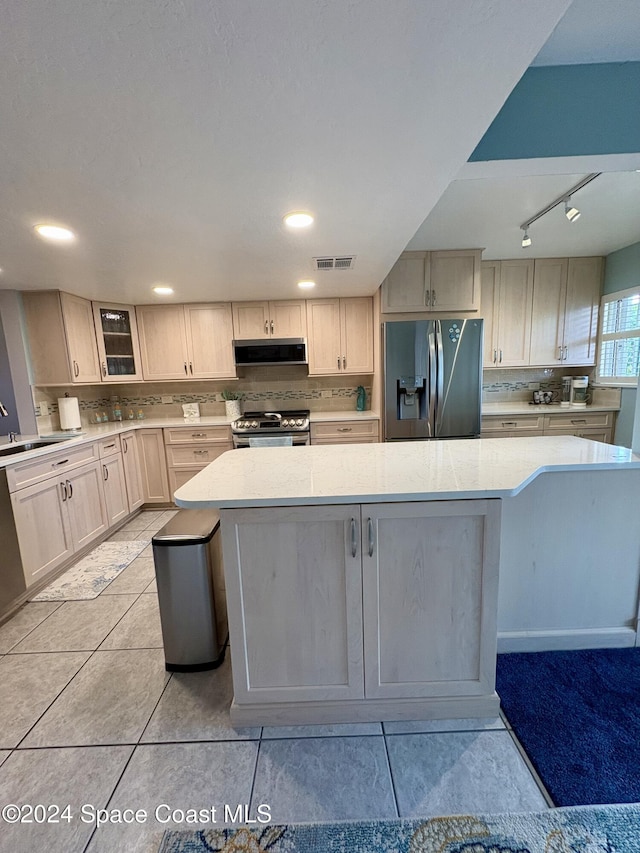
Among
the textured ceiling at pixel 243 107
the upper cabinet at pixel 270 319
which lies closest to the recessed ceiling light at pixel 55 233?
the textured ceiling at pixel 243 107

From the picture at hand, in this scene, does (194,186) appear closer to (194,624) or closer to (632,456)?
(194,624)

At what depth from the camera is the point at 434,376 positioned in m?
3.37

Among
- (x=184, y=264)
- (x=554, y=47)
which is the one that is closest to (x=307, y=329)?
(x=184, y=264)

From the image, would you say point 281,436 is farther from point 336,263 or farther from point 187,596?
point 187,596

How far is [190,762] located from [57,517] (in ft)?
A: 6.75

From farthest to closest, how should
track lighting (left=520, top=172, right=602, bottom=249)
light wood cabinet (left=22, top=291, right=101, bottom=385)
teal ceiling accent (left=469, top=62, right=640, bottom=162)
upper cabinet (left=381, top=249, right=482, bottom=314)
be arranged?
upper cabinet (left=381, top=249, right=482, bottom=314)
light wood cabinet (left=22, top=291, right=101, bottom=385)
track lighting (left=520, top=172, right=602, bottom=249)
teal ceiling accent (left=469, top=62, right=640, bottom=162)

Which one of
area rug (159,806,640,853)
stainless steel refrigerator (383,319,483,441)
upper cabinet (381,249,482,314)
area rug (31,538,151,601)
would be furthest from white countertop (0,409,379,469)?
area rug (159,806,640,853)

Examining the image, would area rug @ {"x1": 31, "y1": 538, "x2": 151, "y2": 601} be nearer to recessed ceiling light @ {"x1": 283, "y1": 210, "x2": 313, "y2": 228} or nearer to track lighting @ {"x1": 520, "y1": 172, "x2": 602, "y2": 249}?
recessed ceiling light @ {"x1": 283, "y1": 210, "x2": 313, "y2": 228}

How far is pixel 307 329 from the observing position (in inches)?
157

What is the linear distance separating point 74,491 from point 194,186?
247 cm

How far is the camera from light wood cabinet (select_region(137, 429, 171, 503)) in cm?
382

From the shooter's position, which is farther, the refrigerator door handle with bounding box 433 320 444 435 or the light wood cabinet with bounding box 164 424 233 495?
the light wood cabinet with bounding box 164 424 233 495

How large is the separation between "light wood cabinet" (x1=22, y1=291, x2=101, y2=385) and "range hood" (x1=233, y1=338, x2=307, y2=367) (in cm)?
147

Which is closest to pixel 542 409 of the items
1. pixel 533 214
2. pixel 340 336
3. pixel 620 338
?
pixel 620 338
